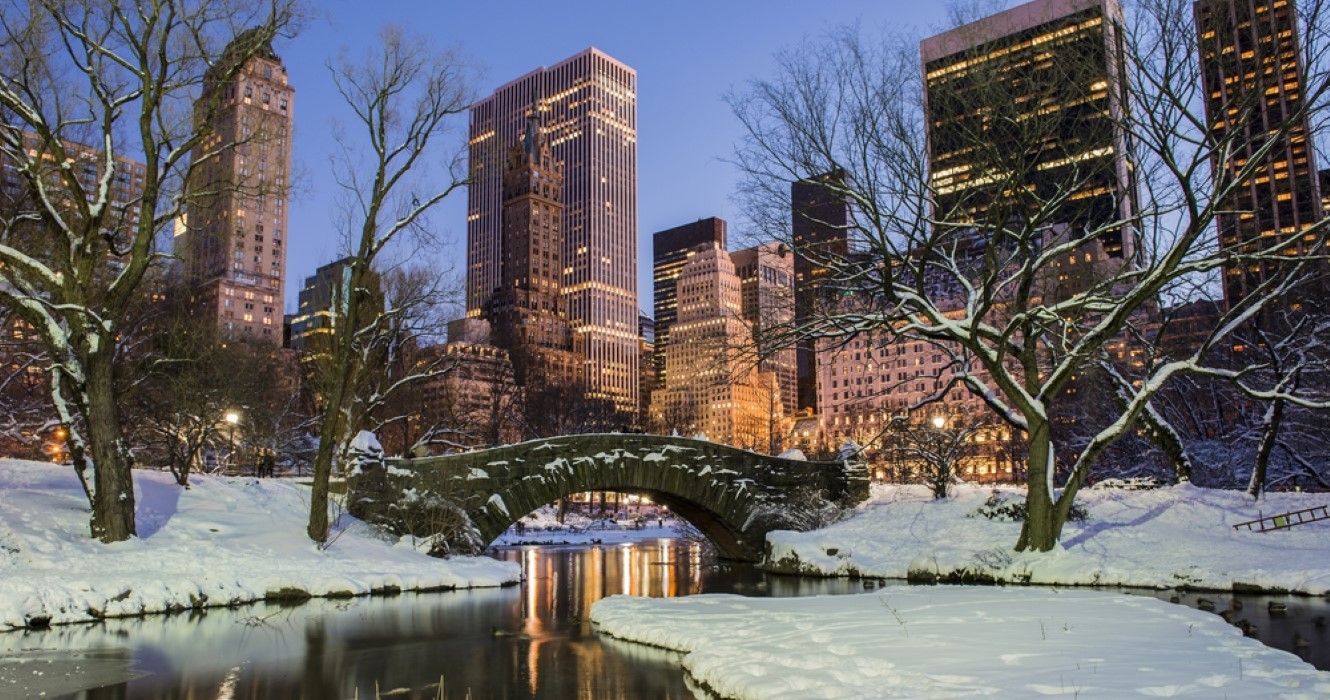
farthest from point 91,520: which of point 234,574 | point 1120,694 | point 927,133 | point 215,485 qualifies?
point 927,133

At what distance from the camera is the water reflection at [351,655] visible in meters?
11.4

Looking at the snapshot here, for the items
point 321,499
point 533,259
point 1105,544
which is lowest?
point 1105,544

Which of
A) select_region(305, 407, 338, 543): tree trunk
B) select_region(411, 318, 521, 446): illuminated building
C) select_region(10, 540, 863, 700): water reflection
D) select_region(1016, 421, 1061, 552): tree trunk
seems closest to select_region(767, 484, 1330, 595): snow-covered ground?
select_region(1016, 421, 1061, 552): tree trunk

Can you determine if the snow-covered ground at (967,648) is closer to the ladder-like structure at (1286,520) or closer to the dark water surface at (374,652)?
the dark water surface at (374,652)

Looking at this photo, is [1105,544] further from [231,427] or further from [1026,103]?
[231,427]

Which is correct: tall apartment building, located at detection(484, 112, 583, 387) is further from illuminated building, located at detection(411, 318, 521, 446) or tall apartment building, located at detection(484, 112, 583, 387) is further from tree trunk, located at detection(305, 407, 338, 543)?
tree trunk, located at detection(305, 407, 338, 543)

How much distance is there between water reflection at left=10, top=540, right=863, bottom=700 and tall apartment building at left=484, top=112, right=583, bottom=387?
76087mm

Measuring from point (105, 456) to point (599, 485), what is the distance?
1297 cm

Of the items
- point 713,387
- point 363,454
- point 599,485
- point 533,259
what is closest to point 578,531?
point 599,485

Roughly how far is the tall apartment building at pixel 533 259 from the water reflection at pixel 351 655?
7609 cm

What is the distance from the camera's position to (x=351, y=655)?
1372 cm

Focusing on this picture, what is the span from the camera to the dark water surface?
1139 cm

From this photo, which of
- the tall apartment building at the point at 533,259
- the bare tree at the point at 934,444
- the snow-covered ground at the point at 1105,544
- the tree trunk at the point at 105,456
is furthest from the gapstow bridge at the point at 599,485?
the tall apartment building at the point at 533,259

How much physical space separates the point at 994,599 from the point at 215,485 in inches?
785
